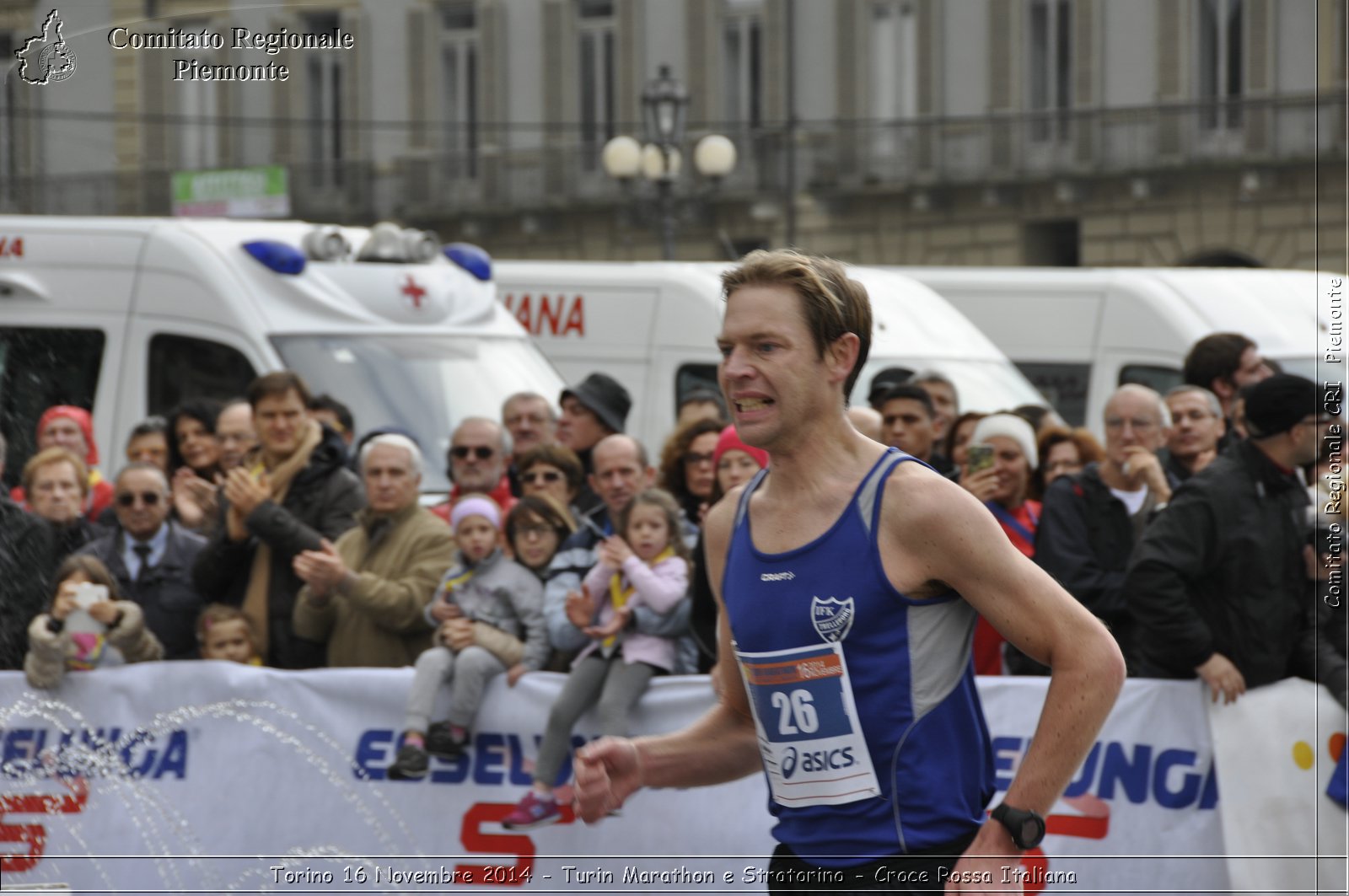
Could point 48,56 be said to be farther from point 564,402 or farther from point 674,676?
point 674,676

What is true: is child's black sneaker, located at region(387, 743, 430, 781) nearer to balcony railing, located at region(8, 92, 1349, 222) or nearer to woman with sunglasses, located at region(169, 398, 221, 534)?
woman with sunglasses, located at region(169, 398, 221, 534)

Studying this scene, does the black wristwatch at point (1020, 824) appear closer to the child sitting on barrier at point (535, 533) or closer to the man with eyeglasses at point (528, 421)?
the child sitting on barrier at point (535, 533)

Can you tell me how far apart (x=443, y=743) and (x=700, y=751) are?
3.12 m

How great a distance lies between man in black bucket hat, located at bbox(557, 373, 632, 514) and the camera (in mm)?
9250

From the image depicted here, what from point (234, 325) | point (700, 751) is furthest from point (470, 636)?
point (234, 325)

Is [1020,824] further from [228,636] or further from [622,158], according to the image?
[622,158]

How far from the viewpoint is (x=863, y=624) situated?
3.70 m

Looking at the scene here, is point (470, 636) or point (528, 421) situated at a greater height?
point (528, 421)

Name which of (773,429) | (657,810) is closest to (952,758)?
(773,429)

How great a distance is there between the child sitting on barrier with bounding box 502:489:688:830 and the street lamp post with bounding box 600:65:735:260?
1452 centimetres

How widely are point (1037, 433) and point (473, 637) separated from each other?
3628 millimetres

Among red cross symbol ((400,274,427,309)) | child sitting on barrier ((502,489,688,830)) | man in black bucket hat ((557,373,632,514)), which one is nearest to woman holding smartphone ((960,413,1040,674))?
child sitting on barrier ((502,489,688,830))

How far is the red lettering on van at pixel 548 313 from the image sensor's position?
14.2 meters

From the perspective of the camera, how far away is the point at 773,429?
3.78m
